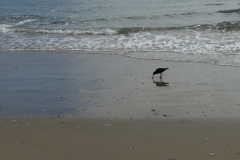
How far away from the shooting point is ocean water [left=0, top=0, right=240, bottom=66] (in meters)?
11.7

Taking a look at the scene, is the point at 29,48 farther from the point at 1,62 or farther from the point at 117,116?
the point at 117,116

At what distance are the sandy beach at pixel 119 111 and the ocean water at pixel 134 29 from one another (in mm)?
1911

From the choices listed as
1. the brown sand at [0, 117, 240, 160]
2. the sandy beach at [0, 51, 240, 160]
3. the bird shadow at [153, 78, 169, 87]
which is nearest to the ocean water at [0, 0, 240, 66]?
the sandy beach at [0, 51, 240, 160]

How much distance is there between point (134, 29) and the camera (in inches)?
655

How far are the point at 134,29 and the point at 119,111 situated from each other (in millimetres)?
10611

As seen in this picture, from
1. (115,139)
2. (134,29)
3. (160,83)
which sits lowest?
(115,139)

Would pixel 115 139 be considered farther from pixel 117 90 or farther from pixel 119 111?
pixel 117 90

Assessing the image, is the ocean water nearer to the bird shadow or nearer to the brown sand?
the bird shadow

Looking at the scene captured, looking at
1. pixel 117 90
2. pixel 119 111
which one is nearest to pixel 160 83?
pixel 117 90

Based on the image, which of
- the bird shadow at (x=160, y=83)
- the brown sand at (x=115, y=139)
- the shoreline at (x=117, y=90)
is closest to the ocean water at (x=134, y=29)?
the shoreline at (x=117, y=90)

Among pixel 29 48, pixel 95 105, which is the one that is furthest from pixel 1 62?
pixel 95 105

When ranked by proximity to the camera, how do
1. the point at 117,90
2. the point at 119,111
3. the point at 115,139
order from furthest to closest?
the point at 117,90, the point at 119,111, the point at 115,139

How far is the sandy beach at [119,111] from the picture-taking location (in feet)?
16.6

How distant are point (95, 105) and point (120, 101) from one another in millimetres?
543
